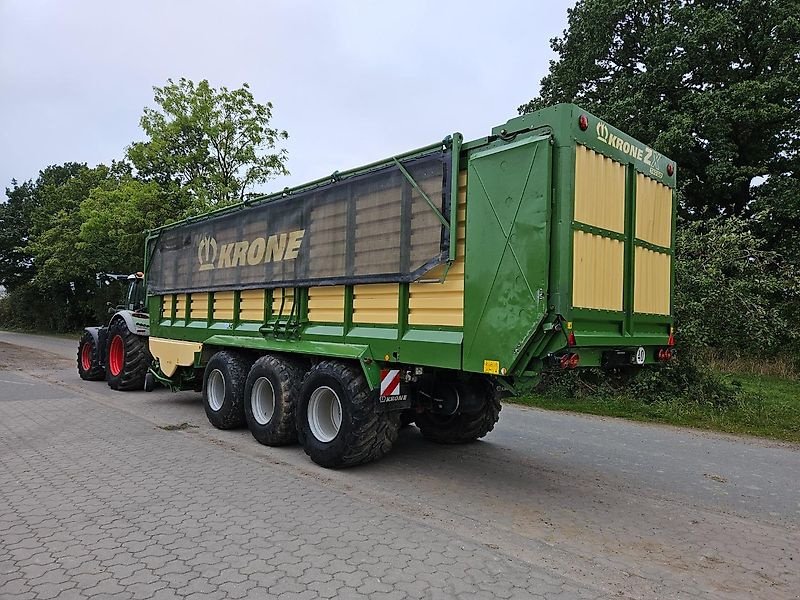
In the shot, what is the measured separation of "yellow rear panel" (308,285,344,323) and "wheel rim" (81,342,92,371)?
8747 millimetres

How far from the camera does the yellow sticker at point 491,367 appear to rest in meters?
4.95

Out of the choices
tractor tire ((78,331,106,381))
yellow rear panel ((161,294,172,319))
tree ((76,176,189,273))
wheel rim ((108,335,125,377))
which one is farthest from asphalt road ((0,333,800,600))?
tree ((76,176,189,273))

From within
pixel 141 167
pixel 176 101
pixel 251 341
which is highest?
pixel 176 101

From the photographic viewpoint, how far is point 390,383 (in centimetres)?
596

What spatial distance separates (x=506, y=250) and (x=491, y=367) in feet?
3.24

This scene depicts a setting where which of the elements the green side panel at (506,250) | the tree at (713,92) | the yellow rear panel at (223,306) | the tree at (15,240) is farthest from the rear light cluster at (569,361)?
the tree at (15,240)

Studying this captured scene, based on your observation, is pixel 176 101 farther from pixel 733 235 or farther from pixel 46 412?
pixel 733 235

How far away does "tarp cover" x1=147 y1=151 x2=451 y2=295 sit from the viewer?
5.69 metres

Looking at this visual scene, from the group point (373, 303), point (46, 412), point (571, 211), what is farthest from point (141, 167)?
point (571, 211)

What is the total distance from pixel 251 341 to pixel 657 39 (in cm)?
1936

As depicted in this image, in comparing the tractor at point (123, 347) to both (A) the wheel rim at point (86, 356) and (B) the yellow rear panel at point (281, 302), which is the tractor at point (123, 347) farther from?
(B) the yellow rear panel at point (281, 302)

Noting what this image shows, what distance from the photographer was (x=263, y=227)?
7.95m

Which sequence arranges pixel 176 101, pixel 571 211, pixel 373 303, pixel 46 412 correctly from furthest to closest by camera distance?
pixel 176 101
pixel 46 412
pixel 373 303
pixel 571 211

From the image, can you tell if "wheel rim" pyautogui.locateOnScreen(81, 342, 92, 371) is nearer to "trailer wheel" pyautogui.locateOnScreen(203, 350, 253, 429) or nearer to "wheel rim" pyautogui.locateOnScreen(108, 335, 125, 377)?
"wheel rim" pyautogui.locateOnScreen(108, 335, 125, 377)
